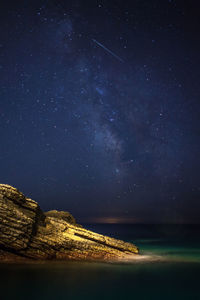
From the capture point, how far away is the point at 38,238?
21.4 meters

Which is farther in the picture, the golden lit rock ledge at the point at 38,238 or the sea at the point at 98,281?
the golden lit rock ledge at the point at 38,238

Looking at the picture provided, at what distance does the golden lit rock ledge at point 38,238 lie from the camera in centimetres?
2038

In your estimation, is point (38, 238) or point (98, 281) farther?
point (38, 238)

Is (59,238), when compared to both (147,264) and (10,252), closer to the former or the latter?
(10,252)

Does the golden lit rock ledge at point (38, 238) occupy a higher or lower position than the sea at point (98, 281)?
higher

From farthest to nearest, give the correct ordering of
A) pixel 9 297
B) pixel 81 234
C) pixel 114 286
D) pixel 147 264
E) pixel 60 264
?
pixel 81 234
pixel 147 264
pixel 60 264
pixel 114 286
pixel 9 297

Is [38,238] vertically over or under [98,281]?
over

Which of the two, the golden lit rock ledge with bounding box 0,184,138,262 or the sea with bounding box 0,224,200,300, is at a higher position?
the golden lit rock ledge with bounding box 0,184,138,262

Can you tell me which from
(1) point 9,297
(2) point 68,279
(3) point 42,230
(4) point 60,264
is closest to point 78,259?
(4) point 60,264

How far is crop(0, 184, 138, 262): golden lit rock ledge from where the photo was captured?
66.8 ft

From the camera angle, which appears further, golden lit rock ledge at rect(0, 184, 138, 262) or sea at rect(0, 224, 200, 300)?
golden lit rock ledge at rect(0, 184, 138, 262)

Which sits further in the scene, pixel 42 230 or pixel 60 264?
pixel 42 230

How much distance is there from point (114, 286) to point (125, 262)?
629 cm

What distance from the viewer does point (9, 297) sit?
13.3 metres
